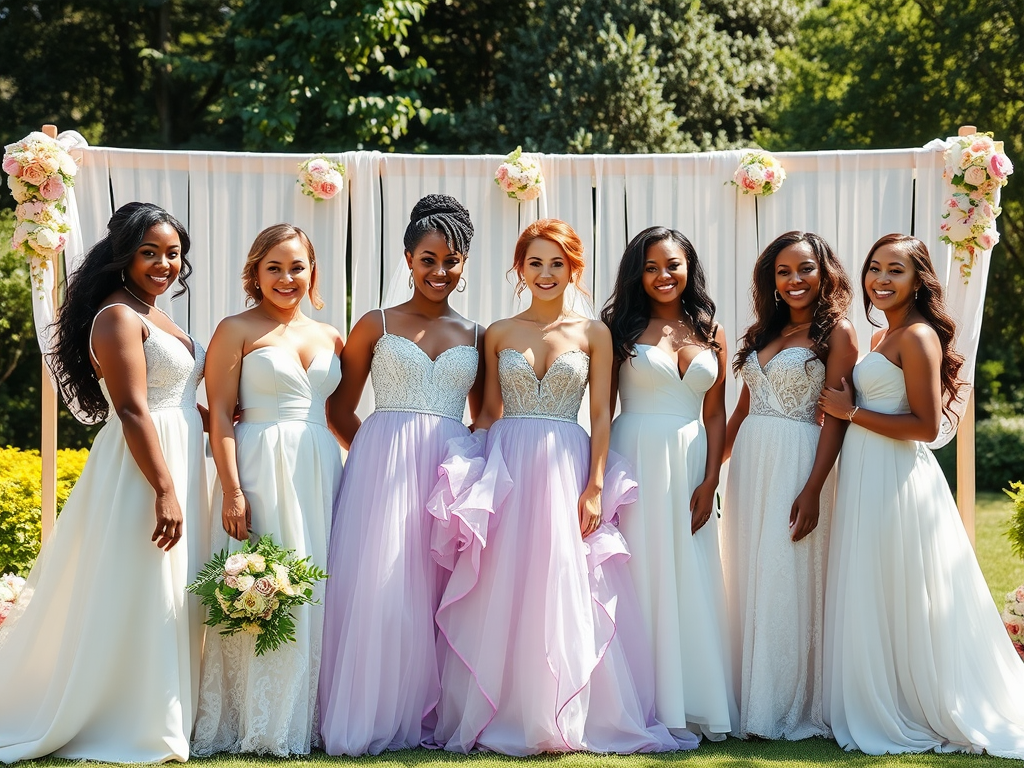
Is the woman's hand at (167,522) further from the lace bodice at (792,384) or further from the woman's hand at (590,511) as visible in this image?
the lace bodice at (792,384)

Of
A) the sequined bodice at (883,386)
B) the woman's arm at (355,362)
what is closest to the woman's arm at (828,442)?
the sequined bodice at (883,386)

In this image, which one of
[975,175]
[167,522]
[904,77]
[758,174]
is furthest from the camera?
[904,77]

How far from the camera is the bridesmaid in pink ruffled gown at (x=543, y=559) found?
4625mm

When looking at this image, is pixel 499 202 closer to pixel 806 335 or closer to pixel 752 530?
pixel 806 335

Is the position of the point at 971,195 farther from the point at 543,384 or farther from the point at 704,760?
the point at 704,760

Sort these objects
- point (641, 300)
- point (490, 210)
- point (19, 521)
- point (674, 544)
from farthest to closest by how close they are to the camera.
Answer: point (19, 521), point (490, 210), point (641, 300), point (674, 544)

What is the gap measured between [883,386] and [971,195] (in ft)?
5.15

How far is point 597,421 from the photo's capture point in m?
4.94

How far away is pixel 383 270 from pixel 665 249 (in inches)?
79.9

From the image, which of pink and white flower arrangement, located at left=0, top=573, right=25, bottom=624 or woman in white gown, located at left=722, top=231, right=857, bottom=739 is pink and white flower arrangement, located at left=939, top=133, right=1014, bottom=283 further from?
pink and white flower arrangement, located at left=0, top=573, right=25, bottom=624

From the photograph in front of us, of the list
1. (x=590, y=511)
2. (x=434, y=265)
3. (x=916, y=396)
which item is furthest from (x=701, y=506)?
(x=434, y=265)

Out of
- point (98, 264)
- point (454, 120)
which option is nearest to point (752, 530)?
point (98, 264)

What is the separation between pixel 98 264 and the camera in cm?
474

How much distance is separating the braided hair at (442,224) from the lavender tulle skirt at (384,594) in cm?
82
